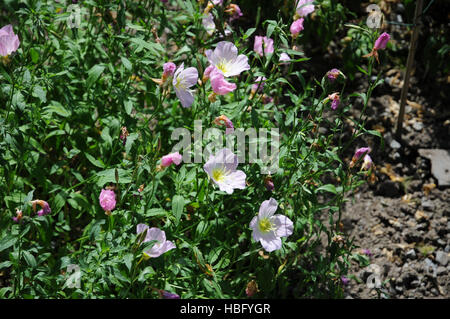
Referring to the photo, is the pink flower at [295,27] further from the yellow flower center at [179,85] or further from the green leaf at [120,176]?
the green leaf at [120,176]

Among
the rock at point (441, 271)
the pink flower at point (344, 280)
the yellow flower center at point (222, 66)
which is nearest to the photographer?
the yellow flower center at point (222, 66)

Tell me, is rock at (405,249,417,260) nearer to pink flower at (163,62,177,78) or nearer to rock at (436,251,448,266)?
rock at (436,251,448,266)

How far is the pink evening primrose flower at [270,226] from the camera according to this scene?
234cm

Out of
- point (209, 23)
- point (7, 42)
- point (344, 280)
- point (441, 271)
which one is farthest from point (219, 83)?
point (441, 271)

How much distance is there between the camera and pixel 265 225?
7.80 feet

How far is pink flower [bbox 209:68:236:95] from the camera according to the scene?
225cm

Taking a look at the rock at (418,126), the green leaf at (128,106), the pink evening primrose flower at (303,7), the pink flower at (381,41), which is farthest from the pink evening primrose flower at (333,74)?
the rock at (418,126)

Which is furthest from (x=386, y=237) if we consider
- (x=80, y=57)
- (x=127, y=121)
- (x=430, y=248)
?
(x=80, y=57)

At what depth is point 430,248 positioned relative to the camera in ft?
10.6

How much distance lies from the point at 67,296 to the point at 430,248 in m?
2.10

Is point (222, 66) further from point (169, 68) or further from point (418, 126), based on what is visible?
point (418, 126)

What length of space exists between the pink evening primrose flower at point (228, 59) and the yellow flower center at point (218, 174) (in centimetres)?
47

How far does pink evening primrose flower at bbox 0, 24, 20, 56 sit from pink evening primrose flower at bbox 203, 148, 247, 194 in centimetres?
95

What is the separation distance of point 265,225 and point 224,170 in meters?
0.32
